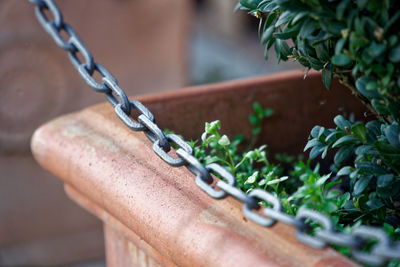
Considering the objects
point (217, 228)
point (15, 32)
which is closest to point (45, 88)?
point (15, 32)

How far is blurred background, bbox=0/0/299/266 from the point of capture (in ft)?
6.24

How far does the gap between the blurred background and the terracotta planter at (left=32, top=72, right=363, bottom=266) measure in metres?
0.86

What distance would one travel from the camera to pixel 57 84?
1.96 m

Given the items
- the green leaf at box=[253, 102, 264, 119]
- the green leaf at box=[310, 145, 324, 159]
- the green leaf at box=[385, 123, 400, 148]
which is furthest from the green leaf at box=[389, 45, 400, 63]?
the green leaf at box=[253, 102, 264, 119]

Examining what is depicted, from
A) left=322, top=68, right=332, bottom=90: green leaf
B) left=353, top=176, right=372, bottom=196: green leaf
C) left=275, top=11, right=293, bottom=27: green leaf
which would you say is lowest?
left=353, top=176, right=372, bottom=196: green leaf

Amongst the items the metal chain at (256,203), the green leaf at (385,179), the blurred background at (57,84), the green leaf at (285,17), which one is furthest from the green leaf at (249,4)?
the blurred background at (57,84)

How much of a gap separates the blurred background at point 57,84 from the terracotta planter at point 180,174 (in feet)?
2.81

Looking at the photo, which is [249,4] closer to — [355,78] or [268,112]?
[355,78]

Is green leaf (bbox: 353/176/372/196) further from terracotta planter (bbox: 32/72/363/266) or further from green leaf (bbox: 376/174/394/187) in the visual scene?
terracotta planter (bbox: 32/72/363/266)

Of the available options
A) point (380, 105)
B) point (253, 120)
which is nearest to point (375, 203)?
point (380, 105)

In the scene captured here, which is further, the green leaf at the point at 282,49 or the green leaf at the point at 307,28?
the green leaf at the point at 282,49

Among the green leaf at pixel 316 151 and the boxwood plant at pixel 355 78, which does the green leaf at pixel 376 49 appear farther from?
the green leaf at pixel 316 151

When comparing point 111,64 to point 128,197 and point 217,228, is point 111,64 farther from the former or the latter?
point 217,228

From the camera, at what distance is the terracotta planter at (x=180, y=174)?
70 cm
